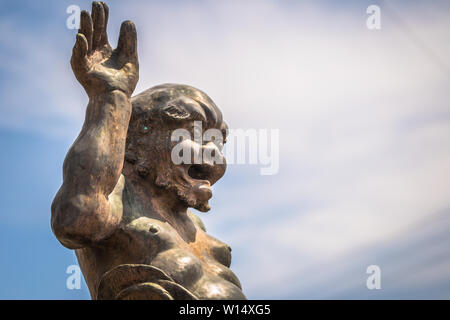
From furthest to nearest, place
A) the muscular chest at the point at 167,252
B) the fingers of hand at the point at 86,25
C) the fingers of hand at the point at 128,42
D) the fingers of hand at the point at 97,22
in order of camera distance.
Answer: the fingers of hand at the point at 128,42 < the fingers of hand at the point at 97,22 < the fingers of hand at the point at 86,25 < the muscular chest at the point at 167,252

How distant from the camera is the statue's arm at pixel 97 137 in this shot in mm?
5020

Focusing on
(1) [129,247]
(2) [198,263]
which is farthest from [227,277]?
(1) [129,247]

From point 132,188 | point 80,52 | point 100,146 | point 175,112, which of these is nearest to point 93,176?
point 100,146

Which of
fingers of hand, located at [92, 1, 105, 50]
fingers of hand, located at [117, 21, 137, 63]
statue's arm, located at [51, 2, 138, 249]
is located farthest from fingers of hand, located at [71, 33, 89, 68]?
fingers of hand, located at [117, 21, 137, 63]

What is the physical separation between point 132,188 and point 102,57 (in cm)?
107

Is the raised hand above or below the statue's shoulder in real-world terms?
above

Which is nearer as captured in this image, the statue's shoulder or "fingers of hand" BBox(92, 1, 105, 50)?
"fingers of hand" BBox(92, 1, 105, 50)

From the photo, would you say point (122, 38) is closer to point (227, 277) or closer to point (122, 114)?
point (122, 114)

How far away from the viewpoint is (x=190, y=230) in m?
6.03

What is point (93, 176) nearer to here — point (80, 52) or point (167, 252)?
point (167, 252)

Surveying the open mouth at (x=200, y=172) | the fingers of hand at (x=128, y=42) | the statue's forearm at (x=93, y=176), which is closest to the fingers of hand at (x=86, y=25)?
the fingers of hand at (x=128, y=42)

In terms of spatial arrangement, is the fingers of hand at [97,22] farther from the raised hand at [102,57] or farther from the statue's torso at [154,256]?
the statue's torso at [154,256]

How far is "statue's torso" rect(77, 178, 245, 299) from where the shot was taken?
5203 mm

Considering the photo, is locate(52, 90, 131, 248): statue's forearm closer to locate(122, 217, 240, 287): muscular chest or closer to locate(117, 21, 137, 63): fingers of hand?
locate(122, 217, 240, 287): muscular chest
